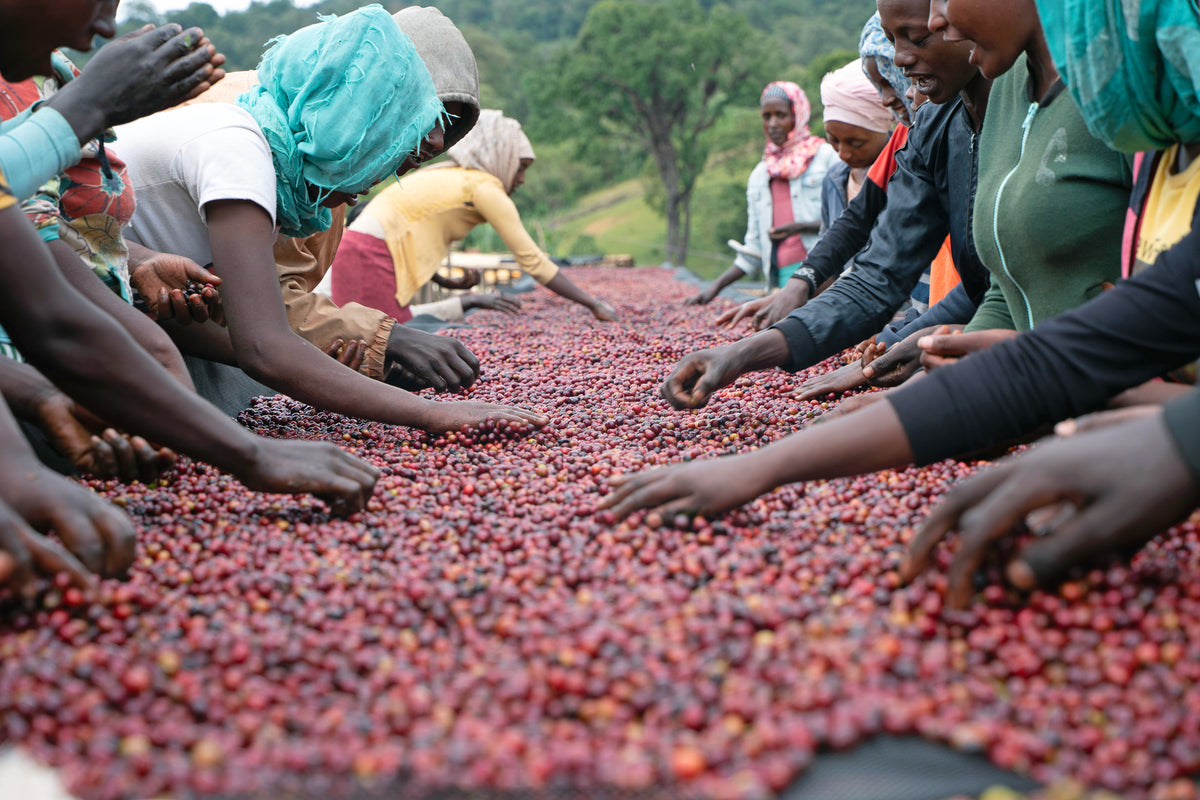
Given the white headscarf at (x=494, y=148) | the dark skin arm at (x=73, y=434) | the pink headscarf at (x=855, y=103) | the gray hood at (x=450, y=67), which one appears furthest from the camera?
the white headscarf at (x=494, y=148)

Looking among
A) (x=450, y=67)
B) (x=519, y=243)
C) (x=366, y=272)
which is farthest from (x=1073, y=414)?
(x=519, y=243)

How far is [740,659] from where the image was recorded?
1.44 meters

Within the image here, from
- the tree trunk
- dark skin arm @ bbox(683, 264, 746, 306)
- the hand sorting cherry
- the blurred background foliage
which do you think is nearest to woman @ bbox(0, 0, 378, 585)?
the hand sorting cherry

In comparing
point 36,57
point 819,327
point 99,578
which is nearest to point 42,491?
point 99,578

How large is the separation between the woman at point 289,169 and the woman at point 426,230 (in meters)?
2.89

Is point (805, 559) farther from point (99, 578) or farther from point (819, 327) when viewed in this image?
point (819, 327)

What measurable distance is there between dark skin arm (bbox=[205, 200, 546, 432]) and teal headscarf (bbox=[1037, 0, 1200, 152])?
2.08 meters

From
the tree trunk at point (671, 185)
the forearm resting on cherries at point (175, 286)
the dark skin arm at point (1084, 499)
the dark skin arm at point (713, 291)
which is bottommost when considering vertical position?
the tree trunk at point (671, 185)

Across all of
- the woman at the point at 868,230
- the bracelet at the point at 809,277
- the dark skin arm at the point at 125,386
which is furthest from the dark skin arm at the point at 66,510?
the bracelet at the point at 809,277

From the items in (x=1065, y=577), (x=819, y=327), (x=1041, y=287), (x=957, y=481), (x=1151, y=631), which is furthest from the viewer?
(x=819, y=327)

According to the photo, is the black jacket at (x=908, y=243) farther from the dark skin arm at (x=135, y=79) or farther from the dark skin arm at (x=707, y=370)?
the dark skin arm at (x=135, y=79)

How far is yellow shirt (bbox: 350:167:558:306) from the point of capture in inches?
249

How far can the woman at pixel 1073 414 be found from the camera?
1.42 meters

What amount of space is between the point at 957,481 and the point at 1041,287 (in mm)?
725
